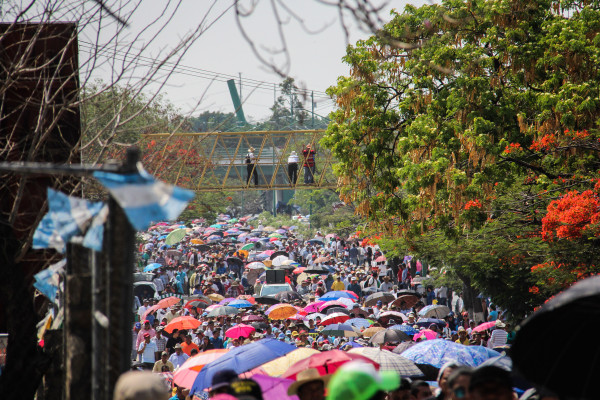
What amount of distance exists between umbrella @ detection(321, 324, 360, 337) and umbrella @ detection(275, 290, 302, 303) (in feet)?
30.2

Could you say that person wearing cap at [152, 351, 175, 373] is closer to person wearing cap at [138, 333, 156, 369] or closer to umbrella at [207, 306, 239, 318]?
person wearing cap at [138, 333, 156, 369]

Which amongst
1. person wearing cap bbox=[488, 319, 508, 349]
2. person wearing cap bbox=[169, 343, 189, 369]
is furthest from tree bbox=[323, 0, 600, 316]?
person wearing cap bbox=[169, 343, 189, 369]

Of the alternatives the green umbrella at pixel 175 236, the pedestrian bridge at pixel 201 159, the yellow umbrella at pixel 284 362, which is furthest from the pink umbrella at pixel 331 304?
the green umbrella at pixel 175 236

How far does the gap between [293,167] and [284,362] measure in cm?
2351

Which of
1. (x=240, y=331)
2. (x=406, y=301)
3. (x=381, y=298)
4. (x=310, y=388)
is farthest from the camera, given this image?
(x=381, y=298)

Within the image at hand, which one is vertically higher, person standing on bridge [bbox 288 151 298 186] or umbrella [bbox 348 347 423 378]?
person standing on bridge [bbox 288 151 298 186]

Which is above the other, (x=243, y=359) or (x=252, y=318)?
(x=243, y=359)

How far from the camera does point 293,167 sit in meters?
33.0

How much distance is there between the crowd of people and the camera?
5059mm

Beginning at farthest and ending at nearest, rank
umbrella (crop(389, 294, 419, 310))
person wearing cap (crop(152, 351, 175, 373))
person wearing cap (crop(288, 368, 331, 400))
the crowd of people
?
umbrella (crop(389, 294, 419, 310)) → person wearing cap (crop(152, 351, 175, 373)) → person wearing cap (crop(288, 368, 331, 400)) → the crowd of people

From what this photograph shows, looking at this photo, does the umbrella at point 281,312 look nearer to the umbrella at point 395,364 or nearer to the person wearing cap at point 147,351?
Result: the person wearing cap at point 147,351

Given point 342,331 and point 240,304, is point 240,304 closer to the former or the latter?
point 240,304

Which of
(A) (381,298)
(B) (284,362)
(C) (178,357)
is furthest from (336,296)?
(B) (284,362)

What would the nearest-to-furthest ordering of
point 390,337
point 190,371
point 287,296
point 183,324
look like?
point 190,371 < point 390,337 < point 183,324 < point 287,296
